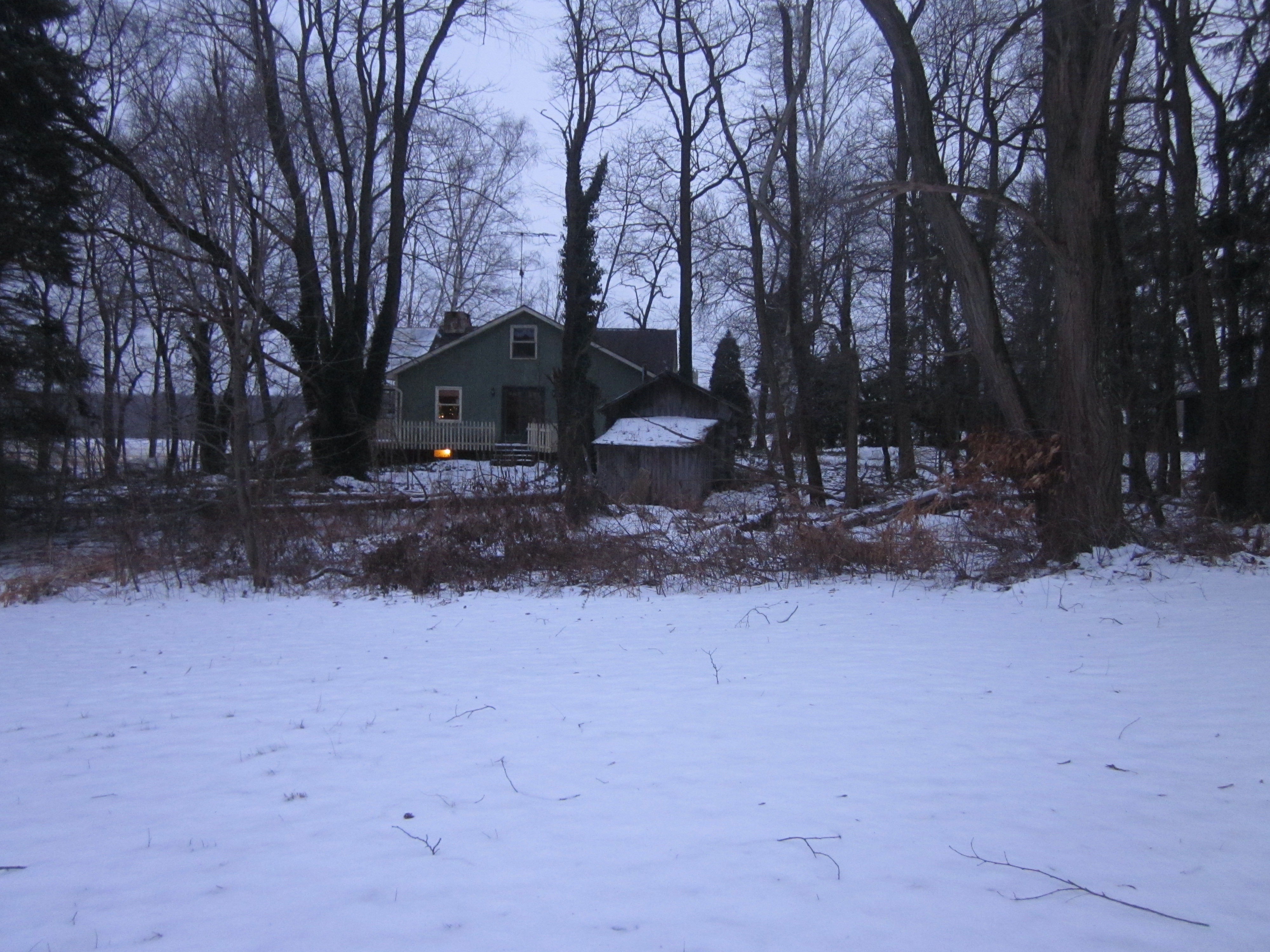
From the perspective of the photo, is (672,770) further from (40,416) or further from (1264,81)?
(40,416)

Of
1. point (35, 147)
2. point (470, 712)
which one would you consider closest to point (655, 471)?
point (35, 147)

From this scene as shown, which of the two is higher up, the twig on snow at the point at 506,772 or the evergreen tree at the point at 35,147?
the evergreen tree at the point at 35,147

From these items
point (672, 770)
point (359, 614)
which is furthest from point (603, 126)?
point (672, 770)

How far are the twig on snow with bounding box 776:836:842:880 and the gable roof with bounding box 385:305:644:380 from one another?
29949 millimetres

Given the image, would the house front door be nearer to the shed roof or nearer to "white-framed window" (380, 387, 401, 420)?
"white-framed window" (380, 387, 401, 420)

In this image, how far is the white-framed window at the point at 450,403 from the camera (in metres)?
33.7

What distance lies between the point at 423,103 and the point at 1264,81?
67.5ft

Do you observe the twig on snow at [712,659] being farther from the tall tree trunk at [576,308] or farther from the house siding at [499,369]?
the house siding at [499,369]

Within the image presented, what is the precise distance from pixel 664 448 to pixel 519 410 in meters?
12.2

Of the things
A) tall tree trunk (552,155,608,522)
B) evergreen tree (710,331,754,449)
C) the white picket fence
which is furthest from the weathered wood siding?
evergreen tree (710,331,754,449)

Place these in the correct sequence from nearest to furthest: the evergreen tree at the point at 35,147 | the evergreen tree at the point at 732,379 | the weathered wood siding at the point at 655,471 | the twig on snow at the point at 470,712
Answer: the twig on snow at the point at 470,712 < the evergreen tree at the point at 35,147 < the weathered wood siding at the point at 655,471 < the evergreen tree at the point at 732,379

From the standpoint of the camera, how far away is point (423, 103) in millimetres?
25250

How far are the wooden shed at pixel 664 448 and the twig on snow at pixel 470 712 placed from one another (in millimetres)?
14458

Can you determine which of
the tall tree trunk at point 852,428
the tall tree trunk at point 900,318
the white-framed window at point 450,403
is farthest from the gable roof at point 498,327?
the tall tree trunk at point 852,428
